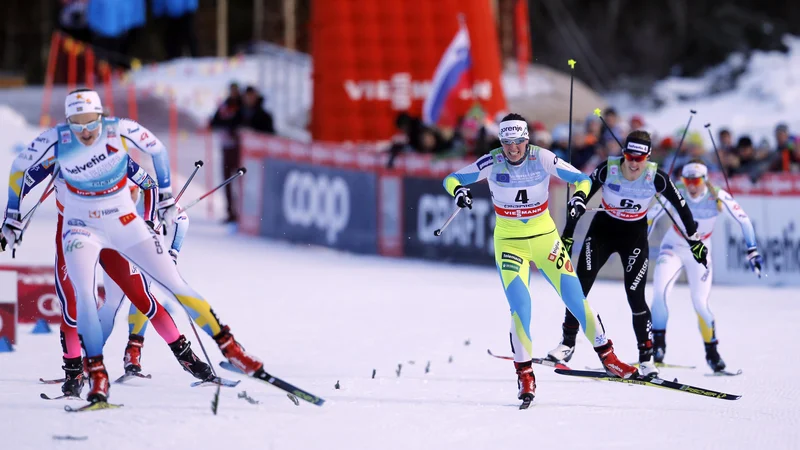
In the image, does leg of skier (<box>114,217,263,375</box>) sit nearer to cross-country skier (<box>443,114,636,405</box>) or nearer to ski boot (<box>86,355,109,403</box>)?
ski boot (<box>86,355,109,403</box>)

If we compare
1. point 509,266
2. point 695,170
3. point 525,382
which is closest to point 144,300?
point 509,266

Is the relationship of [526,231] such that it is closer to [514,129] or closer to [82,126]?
[514,129]

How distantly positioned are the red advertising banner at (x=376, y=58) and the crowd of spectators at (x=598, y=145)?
235cm

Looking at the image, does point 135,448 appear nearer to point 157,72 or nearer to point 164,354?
point 164,354

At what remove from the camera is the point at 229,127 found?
19.1m

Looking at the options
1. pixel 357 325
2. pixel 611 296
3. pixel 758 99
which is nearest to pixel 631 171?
pixel 357 325

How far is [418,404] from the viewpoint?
8789 mm

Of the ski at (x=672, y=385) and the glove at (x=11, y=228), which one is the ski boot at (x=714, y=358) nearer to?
the ski at (x=672, y=385)

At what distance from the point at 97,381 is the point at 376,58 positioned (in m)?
12.1

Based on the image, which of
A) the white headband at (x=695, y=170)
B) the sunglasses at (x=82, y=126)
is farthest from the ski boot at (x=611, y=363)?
the sunglasses at (x=82, y=126)

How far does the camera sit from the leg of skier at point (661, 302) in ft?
34.8

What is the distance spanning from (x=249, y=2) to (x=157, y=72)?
19.6ft

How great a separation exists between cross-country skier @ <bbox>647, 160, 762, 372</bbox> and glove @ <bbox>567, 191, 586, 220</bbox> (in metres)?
1.68

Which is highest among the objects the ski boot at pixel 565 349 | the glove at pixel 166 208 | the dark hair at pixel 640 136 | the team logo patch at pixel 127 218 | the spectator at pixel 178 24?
the spectator at pixel 178 24
